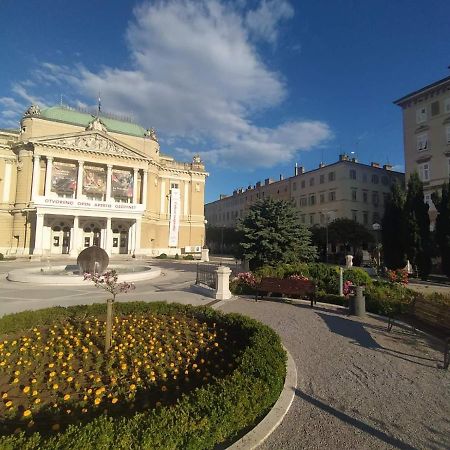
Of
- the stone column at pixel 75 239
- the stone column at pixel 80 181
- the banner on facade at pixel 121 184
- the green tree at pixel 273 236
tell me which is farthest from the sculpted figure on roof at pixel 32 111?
Result: the green tree at pixel 273 236

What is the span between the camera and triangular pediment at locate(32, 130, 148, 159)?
4606 cm

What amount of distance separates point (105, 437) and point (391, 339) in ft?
24.9

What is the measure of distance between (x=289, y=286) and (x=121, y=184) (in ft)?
143

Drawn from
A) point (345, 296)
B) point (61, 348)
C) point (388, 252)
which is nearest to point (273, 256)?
point (345, 296)

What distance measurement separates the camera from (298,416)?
14.2 ft

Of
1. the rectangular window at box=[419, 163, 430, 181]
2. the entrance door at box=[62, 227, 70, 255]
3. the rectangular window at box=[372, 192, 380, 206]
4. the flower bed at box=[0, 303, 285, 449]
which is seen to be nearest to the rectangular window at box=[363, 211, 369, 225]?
the rectangular window at box=[372, 192, 380, 206]

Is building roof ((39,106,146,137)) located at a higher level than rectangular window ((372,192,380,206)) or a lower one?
higher

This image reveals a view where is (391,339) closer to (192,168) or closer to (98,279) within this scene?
(98,279)

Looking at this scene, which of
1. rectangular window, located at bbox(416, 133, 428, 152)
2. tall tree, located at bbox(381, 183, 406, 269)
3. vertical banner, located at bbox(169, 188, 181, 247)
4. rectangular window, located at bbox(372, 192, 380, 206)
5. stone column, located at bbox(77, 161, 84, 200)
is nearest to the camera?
tall tree, located at bbox(381, 183, 406, 269)

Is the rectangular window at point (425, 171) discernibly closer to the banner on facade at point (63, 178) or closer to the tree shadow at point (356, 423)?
the tree shadow at point (356, 423)

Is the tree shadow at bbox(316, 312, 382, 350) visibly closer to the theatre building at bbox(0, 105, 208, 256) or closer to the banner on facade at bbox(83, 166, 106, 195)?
the theatre building at bbox(0, 105, 208, 256)

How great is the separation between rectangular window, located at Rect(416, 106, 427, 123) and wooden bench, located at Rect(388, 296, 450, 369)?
36115 millimetres

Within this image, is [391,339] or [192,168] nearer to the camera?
[391,339]

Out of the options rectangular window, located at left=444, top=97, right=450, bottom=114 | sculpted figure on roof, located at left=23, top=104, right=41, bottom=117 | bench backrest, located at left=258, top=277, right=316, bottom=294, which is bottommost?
bench backrest, located at left=258, top=277, right=316, bottom=294
